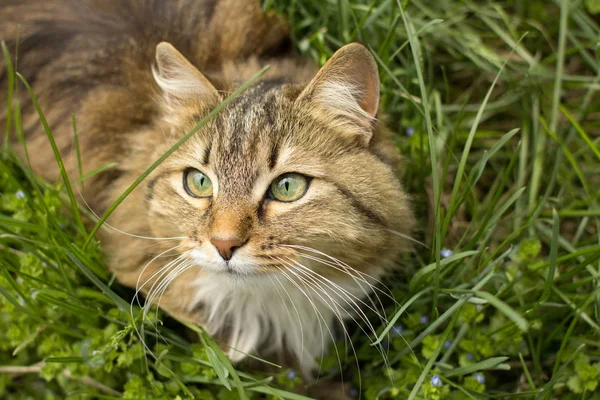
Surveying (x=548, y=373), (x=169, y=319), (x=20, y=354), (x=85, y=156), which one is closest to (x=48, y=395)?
(x=20, y=354)

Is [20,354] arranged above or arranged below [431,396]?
above

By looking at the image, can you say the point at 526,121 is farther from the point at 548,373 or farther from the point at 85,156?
the point at 85,156

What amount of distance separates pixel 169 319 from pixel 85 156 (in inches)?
28.4

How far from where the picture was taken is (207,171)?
1903 mm

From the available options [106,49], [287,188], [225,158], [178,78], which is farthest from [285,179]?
[106,49]

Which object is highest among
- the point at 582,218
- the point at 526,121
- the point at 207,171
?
the point at 207,171

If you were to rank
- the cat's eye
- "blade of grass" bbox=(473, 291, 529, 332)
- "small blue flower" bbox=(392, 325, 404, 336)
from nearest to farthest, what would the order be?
1. "blade of grass" bbox=(473, 291, 529, 332)
2. the cat's eye
3. "small blue flower" bbox=(392, 325, 404, 336)

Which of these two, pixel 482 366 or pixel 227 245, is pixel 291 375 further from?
pixel 227 245

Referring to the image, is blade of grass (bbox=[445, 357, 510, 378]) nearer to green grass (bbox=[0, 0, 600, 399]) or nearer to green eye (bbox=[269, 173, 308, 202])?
green grass (bbox=[0, 0, 600, 399])

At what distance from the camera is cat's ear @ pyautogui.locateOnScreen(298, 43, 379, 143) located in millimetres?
1816

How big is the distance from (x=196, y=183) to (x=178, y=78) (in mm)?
376

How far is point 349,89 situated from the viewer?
190 cm

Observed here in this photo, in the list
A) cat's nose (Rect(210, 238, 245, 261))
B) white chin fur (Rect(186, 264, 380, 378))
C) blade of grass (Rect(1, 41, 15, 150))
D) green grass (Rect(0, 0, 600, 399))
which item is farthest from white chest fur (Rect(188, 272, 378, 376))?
blade of grass (Rect(1, 41, 15, 150))

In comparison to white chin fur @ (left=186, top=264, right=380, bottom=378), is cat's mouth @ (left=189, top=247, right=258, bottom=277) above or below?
above
